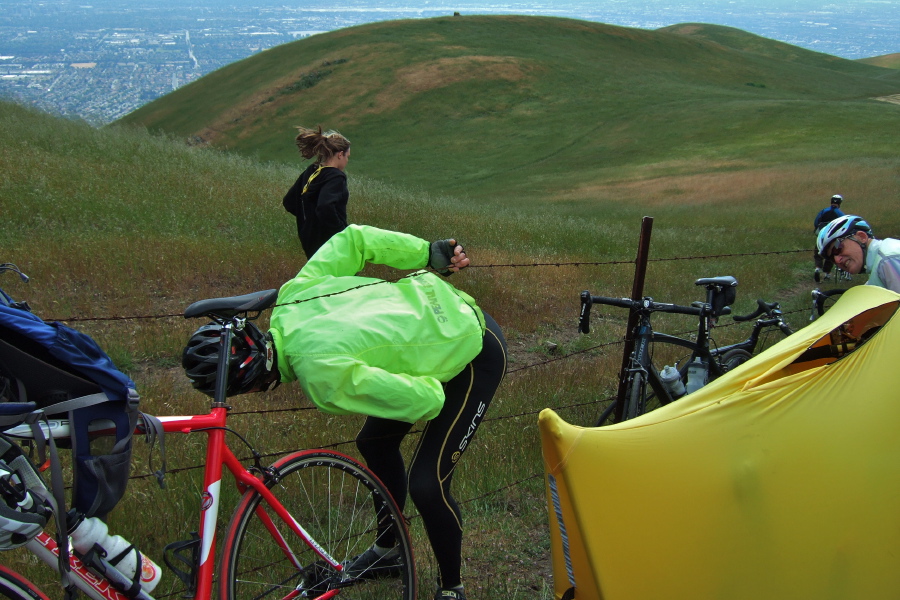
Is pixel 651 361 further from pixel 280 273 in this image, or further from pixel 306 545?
pixel 280 273

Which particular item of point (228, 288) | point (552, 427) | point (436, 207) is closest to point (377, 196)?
point (436, 207)

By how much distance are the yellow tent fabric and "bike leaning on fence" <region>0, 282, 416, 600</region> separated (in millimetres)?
785

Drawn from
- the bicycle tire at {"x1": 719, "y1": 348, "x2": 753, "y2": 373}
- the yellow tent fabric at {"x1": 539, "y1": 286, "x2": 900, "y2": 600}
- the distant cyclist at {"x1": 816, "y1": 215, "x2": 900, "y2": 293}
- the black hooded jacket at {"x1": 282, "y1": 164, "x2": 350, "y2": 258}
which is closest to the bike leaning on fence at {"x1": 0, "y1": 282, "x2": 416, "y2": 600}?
the yellow tent fabric at {"x1": 539, "y1": 286, "x2": 900, "y2": 600}

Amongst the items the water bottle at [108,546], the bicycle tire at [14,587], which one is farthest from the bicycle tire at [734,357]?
the bicycle tire at [14,587]

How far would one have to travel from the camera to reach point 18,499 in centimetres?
203

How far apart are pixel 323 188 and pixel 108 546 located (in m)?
4.48

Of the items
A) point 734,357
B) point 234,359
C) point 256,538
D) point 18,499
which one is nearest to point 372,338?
point 234,359

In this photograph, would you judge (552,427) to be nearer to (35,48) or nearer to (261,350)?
(261,350)

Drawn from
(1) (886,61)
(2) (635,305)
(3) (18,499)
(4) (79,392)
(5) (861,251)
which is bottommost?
(2) (635,305)

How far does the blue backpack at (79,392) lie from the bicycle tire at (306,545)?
55 cm

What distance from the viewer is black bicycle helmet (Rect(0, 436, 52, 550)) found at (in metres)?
1.98

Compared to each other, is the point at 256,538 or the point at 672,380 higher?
the point at 672,380

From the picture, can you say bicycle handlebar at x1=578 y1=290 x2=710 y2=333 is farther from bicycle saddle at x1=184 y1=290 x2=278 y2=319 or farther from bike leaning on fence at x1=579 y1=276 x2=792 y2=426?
bicycle saddle at x1=184 y1=290 x2=278 y2=319

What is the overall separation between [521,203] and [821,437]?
2463 cm
